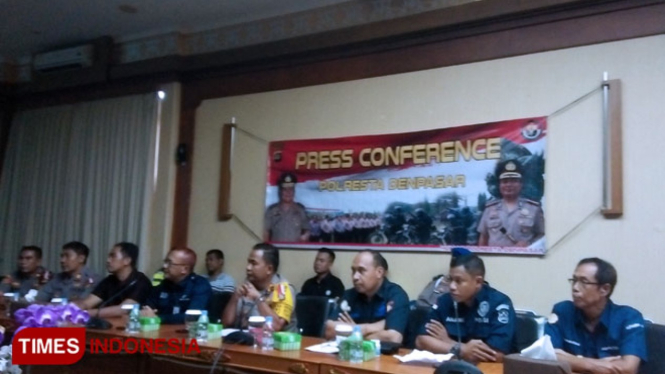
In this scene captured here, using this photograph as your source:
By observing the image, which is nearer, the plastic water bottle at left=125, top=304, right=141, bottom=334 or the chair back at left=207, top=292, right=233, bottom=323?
the plastic water bottle at left=125, top=304, right=141, bottom=334

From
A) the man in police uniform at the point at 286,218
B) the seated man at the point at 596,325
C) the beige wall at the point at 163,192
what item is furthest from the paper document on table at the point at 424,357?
the beige wall at the point at 163,192

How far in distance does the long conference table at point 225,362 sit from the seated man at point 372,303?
0.32 metres

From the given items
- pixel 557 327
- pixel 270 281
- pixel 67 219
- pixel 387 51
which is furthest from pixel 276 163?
pixel 557 327

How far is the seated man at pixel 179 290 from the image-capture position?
3.75m

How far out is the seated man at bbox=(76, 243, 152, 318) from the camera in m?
3.90

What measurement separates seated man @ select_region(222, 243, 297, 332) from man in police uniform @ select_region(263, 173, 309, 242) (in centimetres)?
117

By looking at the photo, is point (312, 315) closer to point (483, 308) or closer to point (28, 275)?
point (483, 308)

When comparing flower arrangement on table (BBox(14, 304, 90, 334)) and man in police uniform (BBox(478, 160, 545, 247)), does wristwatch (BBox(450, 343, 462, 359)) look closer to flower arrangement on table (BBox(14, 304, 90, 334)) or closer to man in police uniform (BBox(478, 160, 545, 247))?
man in police uniform (BBox(478, 160, 545, 247))

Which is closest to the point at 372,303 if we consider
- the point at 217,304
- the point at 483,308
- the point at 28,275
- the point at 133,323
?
the point at 483,308

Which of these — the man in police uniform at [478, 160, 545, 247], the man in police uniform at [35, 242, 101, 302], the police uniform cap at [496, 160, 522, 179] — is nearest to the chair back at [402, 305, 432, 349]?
the man in police uniform at [478, 160, 545, 247]

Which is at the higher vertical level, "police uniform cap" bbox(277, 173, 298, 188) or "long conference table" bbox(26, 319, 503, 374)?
"police uniform cap" bbox(277, 173, 298, 188)

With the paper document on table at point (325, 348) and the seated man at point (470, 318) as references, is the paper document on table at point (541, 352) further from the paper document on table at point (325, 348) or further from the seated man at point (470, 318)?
A: the paper document on table at point (325, 348)

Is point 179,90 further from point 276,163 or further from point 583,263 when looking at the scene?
point 583,263

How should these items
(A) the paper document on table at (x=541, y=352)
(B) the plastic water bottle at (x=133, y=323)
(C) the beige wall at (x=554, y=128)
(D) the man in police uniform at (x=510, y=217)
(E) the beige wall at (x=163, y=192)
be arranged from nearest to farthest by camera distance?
(A) the paper document on table at (x=541, y=352), (B) the plastic water bottle at (x=133, y=323), (C) the beige wall at (x=554, y=128), (D) the man in police uniform at (x=510, y=217), (E) the beige wall at (x=163, y=192)
